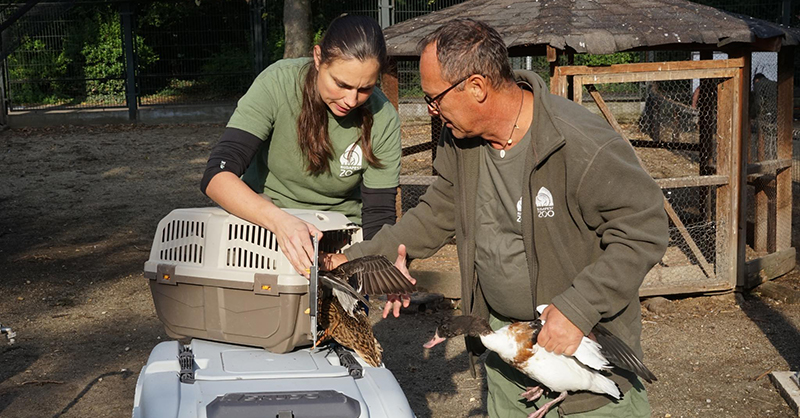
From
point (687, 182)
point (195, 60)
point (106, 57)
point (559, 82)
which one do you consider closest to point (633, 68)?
point (559, 82)

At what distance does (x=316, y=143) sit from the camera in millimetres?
3078

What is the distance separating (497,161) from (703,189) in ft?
20.5

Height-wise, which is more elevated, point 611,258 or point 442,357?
point 611,258

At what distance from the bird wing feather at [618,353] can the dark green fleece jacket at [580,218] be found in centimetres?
5

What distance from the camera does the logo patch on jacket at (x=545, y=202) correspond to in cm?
238

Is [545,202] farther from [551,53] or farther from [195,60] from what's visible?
[195,60]

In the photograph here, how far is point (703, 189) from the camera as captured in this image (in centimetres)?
817

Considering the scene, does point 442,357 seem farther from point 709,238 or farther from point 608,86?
point 608,86

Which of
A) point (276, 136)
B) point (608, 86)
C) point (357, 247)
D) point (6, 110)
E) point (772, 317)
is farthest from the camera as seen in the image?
point (6, 110)

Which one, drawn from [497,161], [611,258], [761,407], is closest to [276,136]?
[497,161]

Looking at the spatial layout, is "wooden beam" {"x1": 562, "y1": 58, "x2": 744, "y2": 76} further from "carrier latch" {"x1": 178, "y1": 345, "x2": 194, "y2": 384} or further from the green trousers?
"carrier latch" {"x1": 178, "y1": 345, "x2": 194, "y2": 384}

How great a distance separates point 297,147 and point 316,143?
0.32 feet

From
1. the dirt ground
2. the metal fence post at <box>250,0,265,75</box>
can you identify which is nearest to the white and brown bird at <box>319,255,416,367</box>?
the dirt ground

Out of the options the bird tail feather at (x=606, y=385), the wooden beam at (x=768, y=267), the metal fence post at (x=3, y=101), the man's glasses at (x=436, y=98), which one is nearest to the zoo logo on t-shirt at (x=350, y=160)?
the man's glasses at (x=436, y=98)
